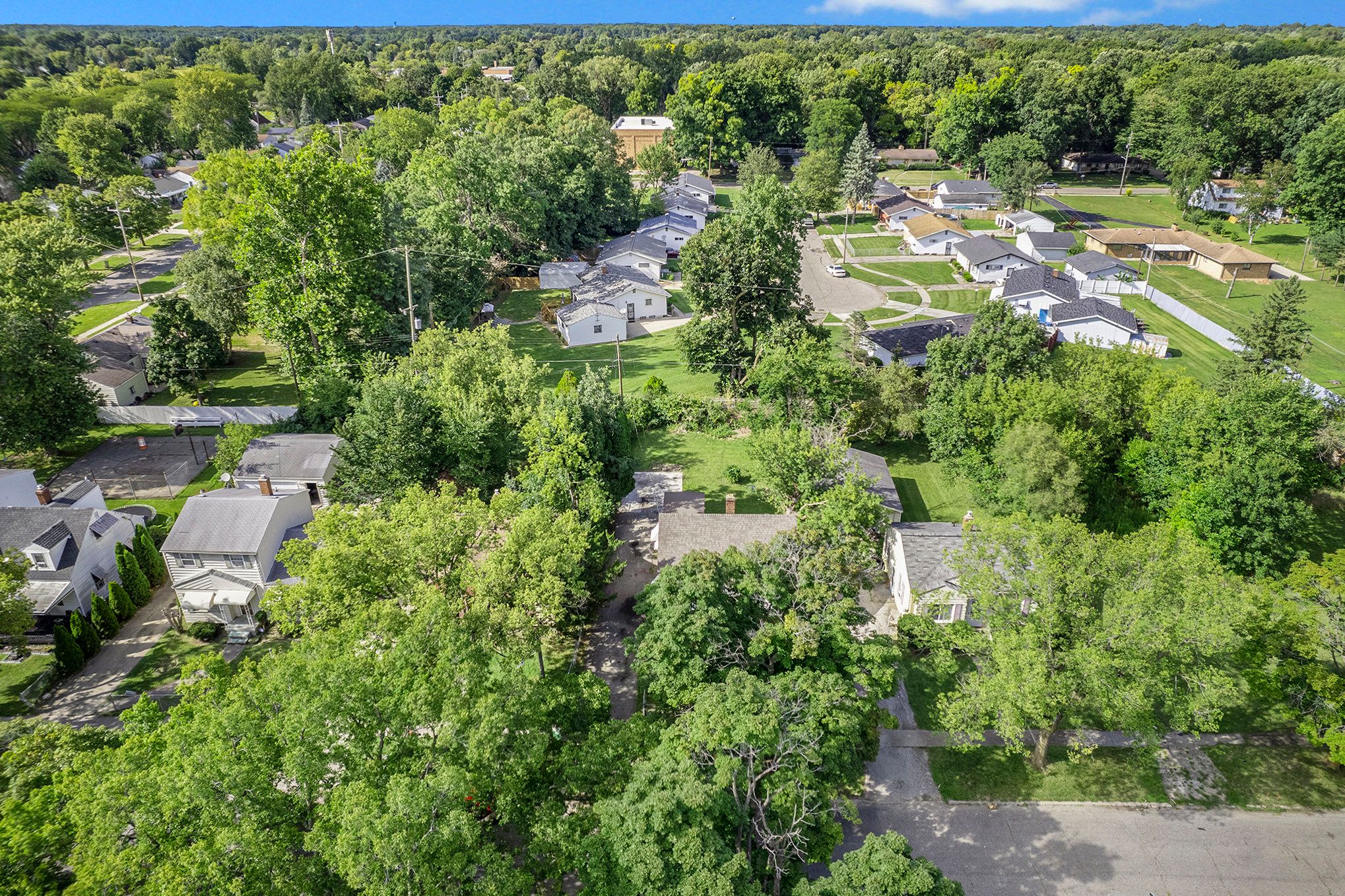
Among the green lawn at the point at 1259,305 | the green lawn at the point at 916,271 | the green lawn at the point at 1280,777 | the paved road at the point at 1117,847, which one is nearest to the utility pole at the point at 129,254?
the green lawn at the point at 916,271

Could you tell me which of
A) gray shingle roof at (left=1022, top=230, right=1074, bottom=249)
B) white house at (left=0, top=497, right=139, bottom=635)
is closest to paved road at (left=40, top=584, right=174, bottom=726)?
white house at (left=0, top=497, right=139, bottom=635)

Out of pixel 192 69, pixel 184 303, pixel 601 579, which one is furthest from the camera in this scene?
pixel 192 69

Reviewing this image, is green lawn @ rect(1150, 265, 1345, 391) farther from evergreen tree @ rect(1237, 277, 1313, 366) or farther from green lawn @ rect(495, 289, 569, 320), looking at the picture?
green lawn @ rect(495, 289, 569, 320)

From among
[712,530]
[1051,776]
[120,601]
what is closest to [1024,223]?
[712,530]

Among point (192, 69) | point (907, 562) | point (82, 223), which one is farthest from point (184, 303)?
point (192, 69)

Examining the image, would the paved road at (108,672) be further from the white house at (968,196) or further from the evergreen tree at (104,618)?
the white house at (968,196)

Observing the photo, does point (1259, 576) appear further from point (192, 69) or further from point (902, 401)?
point (192, 69)

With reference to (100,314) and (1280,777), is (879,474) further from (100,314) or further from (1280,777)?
(100,314)
